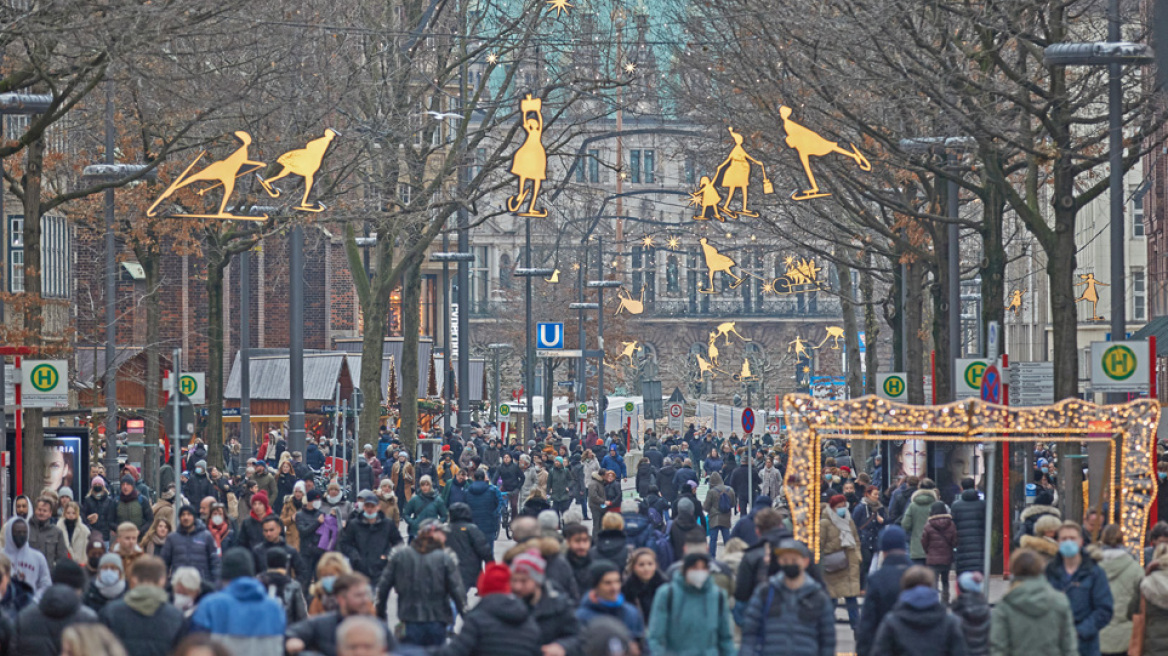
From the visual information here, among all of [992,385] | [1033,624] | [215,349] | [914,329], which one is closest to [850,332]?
[914,329]

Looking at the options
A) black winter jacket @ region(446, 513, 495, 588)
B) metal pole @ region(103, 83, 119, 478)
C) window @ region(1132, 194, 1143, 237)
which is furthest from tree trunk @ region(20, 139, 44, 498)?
window @ region(1132, 194, 1143, 237)

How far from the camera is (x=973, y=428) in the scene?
1809 centimetres

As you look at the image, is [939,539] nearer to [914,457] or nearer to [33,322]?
[33,322]

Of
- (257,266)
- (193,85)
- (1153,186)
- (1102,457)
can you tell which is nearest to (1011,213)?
(1153,186)

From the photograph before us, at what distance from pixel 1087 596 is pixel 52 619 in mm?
6460

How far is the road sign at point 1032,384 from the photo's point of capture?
24.2 meters

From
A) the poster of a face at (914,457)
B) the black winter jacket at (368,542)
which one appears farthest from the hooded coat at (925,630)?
the poster of a face at (914,457)

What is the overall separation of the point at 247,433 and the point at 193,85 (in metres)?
6.87

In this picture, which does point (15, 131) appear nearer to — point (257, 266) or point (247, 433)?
point (247, 433)

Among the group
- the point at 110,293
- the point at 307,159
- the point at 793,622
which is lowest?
the point at 793,622

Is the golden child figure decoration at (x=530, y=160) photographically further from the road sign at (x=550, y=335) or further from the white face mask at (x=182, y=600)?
the road sign at (x=550, y=335)

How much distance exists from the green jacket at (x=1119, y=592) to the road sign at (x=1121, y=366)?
19.3 ft

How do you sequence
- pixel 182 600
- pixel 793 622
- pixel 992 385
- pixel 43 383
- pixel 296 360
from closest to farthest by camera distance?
pixel 793 622 < pixel 182 600 < pixel 992 385 < pixel 43 383 < pixel 296 360

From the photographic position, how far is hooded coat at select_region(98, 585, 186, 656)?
10977 mm
